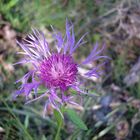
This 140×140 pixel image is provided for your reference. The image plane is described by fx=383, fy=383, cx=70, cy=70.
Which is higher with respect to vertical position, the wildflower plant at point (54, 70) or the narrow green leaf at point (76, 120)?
the wildflower plant at point (54, 70)

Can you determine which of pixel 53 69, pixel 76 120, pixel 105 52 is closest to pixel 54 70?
pixel 53 69

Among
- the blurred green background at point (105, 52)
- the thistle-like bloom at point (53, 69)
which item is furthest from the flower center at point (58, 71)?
the blurred green background at point (105, 52)

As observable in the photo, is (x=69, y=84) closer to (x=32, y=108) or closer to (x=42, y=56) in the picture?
(x=42, y=56)

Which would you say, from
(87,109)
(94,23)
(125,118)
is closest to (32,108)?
(87,109)

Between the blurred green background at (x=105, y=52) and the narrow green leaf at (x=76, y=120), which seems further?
the blurred green background at (x=105, y=52)

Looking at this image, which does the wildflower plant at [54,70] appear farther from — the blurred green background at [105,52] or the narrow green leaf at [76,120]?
the blurred green background at [105,52]

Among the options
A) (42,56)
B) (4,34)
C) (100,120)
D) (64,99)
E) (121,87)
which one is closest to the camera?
(64,99)

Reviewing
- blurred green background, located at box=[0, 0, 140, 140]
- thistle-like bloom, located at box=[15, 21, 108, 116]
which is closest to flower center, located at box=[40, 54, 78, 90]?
thistle-like bloom, located at box=[15, 21, 108, 116]

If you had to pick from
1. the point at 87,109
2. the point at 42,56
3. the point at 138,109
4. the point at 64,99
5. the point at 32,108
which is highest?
the point at 42,56
